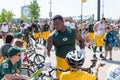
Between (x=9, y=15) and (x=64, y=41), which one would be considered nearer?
(x=64, y=41)

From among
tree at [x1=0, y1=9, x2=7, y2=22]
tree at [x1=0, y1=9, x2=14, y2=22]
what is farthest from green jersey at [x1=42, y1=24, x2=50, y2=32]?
tree at [x1=0, y1=9, x2=14, y2=22]

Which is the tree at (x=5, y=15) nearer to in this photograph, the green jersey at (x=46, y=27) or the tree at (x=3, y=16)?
the tree at (x=3, y=16)

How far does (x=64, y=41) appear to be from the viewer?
741 cm

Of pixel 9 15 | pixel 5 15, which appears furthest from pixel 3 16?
pixel 9 15

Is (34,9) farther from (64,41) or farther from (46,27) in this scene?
(64,41)

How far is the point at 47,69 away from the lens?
6.16 metres

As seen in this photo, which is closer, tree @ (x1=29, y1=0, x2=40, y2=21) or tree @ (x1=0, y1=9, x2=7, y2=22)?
tree @ (x1=29, y1=0, x2=40, y2=21)

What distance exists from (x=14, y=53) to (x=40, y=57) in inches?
336

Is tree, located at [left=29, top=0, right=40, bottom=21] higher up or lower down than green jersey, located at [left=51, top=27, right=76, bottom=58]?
lower down

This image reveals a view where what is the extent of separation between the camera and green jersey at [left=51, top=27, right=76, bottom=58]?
24.3 ft

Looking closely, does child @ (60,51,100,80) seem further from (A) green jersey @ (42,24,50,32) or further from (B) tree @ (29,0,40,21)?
(B) tree @ (29,0,40,21)

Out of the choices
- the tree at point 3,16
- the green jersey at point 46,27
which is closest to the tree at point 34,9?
the tree at point 3,16

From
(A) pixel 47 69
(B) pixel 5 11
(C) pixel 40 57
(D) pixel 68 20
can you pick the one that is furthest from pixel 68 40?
(B) pixel 5 11

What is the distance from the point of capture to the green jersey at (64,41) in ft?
24.3
